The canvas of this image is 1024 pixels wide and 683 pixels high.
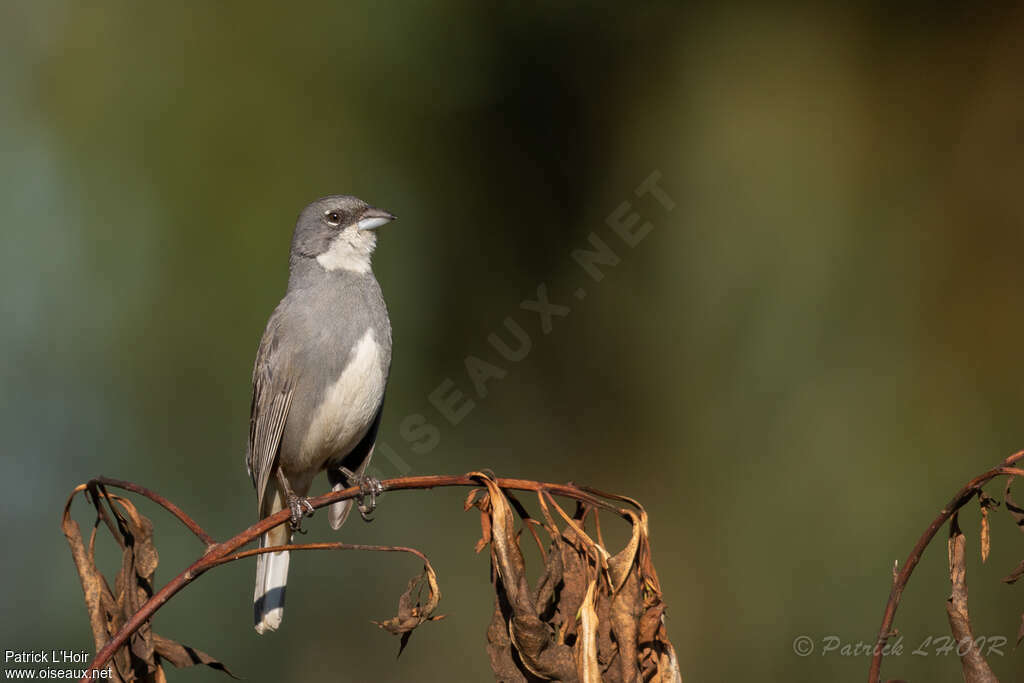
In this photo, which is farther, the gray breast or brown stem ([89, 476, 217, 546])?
the gray breast

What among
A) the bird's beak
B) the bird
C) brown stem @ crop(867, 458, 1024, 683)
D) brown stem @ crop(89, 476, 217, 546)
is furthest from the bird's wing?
brown stem @ crop(867, 458, 1024, 683)

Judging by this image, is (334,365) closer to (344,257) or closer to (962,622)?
(344,257)

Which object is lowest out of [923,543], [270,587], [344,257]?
[270,587]

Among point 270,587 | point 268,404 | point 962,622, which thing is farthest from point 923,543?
point 270,587

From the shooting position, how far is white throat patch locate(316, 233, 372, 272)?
16.5ft

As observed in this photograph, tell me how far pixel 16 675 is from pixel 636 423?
413 cm

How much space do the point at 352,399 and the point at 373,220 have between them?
3.23 ft

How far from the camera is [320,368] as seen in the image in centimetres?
475

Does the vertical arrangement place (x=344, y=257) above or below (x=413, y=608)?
above

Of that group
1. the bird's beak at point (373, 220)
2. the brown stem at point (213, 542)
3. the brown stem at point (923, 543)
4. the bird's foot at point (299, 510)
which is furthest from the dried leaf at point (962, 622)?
the bird's beak at point (373, 220)

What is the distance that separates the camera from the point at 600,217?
732cm

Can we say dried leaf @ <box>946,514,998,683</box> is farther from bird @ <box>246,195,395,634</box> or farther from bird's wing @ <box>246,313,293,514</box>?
bird's wing @ <box>246,313,293,514</box>

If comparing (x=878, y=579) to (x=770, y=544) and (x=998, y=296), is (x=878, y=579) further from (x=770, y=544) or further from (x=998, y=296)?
(x=998, y=296)

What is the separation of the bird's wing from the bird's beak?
0.65 meters
